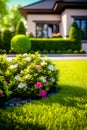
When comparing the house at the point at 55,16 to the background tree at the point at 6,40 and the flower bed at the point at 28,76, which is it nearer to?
the background tree at the point at 6,40

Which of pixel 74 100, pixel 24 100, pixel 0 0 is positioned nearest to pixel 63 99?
pixel 74 100

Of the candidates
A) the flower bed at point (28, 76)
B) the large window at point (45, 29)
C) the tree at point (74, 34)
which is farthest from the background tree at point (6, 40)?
the flower bed at point (28, 76)

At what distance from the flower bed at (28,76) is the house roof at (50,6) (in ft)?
71.2

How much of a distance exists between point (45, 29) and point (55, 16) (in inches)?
77.2

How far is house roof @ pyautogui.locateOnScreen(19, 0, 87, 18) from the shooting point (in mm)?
28891

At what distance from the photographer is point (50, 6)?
34.6m

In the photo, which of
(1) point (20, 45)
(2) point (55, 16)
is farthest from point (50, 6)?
(1) point (20, 45)

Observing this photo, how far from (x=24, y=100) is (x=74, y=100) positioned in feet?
3.77

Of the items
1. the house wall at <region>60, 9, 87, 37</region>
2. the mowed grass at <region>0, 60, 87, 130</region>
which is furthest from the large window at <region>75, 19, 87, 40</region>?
the mowed grass at <region>0, 60, 87, 130</region>

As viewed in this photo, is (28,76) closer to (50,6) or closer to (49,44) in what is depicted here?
(49,44)

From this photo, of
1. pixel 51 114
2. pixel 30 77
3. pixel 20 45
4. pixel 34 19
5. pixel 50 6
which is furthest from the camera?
pixel 50 6

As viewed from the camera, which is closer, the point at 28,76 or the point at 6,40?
the point at 28,76

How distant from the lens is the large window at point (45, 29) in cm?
3416

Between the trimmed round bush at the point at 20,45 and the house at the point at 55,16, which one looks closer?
the trimmed round bush at the point at 20,45
